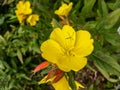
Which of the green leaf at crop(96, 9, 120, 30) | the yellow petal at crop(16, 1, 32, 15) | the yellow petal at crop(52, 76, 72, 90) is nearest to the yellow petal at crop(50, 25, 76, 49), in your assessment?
the yellow petal at crop(52, 76, 72, 90)

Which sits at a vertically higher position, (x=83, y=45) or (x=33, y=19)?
(x=83, y=45)

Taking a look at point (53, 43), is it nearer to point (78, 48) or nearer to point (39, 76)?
point (78, 48)

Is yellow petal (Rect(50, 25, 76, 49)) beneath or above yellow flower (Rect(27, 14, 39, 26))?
above

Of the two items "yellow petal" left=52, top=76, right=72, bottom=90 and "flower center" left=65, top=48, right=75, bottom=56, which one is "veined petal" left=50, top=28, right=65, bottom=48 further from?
"yellow petal" left=52, top=76, right=72, bottom=90

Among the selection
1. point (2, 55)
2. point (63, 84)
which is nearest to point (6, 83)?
point (2, 55)

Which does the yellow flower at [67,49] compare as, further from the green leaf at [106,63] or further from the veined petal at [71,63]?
the green leaf at [106,63]

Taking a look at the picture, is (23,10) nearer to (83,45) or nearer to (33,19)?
(33,19)

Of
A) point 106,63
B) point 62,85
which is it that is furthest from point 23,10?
point 62,85

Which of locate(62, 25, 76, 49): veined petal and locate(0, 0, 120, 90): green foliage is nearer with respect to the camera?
locate(62, 25, 76, 49): veined petal
